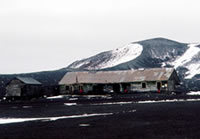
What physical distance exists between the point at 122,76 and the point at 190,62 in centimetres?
9281

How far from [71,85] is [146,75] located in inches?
568

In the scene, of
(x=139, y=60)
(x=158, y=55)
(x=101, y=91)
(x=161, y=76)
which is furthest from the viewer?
(x=158, y=55)

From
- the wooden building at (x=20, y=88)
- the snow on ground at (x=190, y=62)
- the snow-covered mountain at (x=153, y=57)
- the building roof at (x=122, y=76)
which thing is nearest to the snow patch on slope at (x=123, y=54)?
the snow-covered mountain at (x=153, y=57)

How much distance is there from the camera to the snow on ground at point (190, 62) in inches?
5710

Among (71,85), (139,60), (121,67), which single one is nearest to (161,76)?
(71,85)

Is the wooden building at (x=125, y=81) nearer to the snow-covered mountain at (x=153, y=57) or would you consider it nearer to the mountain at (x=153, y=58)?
the mountain at (x=153, y=58)

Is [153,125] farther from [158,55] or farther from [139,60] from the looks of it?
[158,55]

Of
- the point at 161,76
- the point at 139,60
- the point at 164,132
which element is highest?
the point at 139,60

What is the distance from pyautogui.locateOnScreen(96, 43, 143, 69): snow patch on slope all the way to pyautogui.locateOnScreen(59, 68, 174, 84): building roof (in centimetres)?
8147

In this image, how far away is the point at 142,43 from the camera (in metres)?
183

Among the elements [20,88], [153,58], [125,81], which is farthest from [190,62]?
[20,88]

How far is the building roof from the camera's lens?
70.8m

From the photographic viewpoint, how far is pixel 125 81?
72.4 m

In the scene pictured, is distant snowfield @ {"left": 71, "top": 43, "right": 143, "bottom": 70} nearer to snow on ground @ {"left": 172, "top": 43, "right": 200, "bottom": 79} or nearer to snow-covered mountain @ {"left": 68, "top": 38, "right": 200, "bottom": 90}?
snow-covered mountain @ {"left": 68, "top": 38, "right": 200, "bottom": 90}
